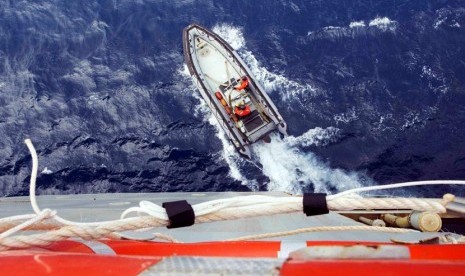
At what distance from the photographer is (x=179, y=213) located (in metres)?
4.18

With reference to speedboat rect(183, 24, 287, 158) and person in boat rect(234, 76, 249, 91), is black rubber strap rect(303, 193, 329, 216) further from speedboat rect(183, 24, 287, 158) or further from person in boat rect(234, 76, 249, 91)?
person in boat rect(234, 76, 249, 91)

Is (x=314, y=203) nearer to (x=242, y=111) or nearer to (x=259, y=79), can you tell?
(x=242, y=111)

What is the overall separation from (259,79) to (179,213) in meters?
25.0

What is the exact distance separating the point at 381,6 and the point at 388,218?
22802 millimetres

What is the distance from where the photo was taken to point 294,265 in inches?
110

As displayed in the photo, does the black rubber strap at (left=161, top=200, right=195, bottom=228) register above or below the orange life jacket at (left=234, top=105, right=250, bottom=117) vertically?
below

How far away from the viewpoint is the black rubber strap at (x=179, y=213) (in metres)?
4.16

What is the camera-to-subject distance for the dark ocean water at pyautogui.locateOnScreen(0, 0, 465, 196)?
26.4 meters

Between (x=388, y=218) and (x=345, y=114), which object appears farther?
(x=345, y=114)

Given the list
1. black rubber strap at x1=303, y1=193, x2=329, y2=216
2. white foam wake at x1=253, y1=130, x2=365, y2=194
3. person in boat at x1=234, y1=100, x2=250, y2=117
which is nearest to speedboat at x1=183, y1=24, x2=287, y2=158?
person in boat at x1=234, y1=100, x2=250, y2=117

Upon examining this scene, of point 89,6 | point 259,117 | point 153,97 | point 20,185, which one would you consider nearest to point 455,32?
point 259,117

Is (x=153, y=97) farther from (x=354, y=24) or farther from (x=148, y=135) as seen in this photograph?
(x=354, y=24)

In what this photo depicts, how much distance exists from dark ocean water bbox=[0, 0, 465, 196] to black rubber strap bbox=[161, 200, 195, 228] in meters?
22.1

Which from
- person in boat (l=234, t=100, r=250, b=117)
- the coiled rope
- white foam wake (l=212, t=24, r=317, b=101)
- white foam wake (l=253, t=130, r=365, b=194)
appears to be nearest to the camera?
the coiled rope
